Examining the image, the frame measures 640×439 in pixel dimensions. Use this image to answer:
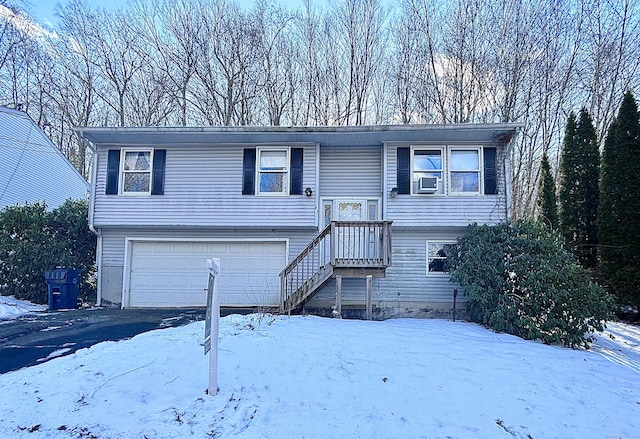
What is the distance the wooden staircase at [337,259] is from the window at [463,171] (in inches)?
103

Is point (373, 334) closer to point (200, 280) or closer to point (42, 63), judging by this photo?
point (200, 280)

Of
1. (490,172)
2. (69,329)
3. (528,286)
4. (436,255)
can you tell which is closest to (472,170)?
(490,172)

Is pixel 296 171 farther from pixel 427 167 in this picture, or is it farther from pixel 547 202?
pixel 547 202

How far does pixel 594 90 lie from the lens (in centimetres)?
1558

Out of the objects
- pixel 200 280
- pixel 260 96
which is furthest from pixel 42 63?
pixel 200 280

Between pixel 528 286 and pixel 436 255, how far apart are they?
2707 millimetres

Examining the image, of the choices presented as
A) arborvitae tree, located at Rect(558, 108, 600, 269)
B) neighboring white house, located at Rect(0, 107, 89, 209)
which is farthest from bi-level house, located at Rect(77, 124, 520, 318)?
neighboring white house, located at Rect(0, 107, 89, 209)

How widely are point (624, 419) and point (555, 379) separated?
992mm

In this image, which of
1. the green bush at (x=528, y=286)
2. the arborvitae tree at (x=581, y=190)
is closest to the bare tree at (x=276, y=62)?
the arborvitae tree at (x=581, y=190)

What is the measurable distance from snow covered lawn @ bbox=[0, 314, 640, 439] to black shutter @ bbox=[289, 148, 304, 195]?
→ 471 centimetres

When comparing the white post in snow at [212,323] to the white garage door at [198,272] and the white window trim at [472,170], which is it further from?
the white window trim at [472,170]

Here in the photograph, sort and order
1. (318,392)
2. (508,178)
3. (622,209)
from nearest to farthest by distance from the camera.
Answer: (318,392) < (508,178) < (622,209)

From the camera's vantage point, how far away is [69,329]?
7590mm

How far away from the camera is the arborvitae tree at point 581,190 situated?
37.2ft
